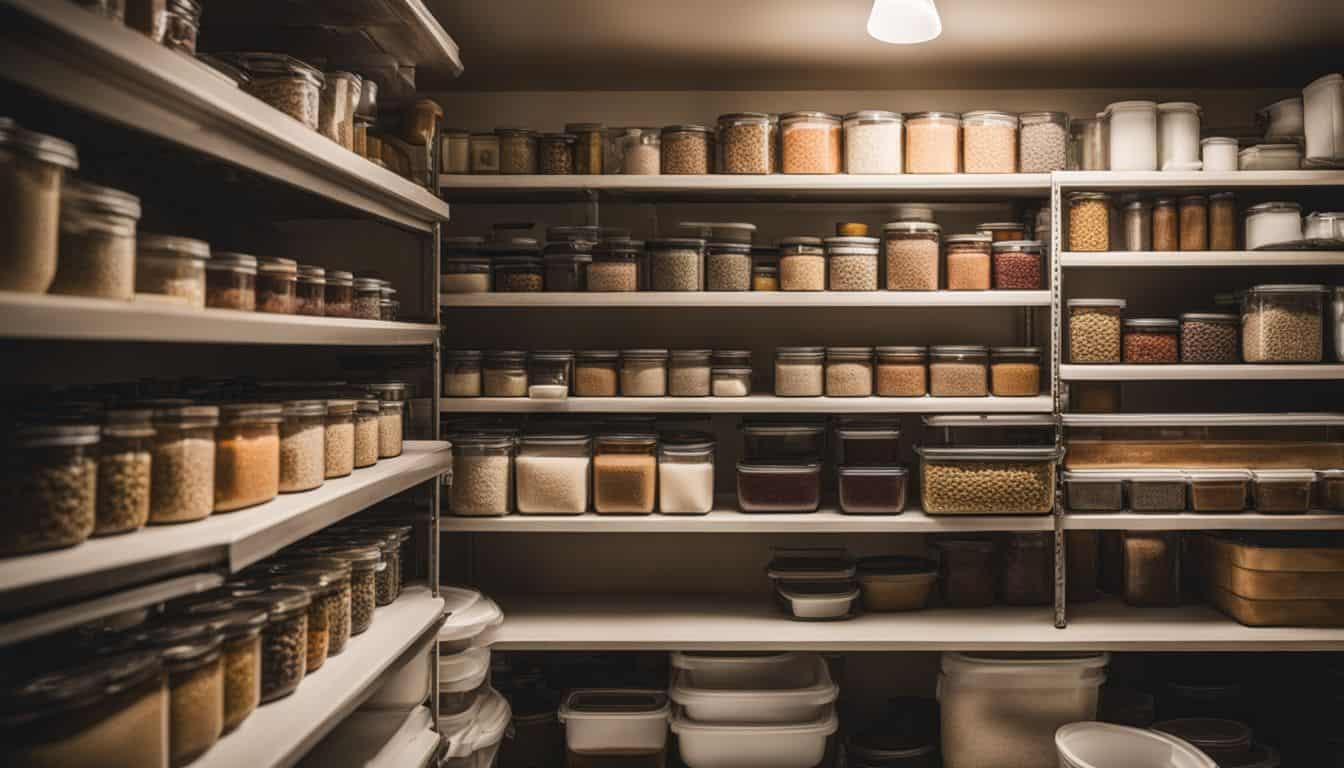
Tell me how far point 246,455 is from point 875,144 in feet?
6.68

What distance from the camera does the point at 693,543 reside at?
10.7 ft

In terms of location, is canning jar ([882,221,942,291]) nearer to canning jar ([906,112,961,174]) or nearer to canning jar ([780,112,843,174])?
canning jar ([906,112,961,174])

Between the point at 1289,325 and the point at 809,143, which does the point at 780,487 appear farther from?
the point at 1289,325

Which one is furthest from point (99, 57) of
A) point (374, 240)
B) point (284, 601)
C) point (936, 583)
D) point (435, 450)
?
point (936, 583)

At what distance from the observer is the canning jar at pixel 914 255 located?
2.75 m

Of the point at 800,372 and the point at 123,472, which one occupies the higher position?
the point at 800,372

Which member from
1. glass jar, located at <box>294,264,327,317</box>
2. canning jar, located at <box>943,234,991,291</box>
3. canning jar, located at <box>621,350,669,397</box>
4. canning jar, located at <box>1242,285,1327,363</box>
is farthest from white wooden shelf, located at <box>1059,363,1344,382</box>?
glass jar, located at <box>294,264,327,317</box>

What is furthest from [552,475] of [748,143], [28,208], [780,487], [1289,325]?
[1289,325]

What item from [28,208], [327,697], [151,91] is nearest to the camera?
[28,208]

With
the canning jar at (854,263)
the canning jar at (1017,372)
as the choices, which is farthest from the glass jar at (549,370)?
the canning jar at (1017,372)

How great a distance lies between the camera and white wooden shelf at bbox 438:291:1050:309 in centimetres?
272

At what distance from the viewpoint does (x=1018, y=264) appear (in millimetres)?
2760

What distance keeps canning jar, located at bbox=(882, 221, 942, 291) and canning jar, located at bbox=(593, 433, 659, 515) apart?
0.94m

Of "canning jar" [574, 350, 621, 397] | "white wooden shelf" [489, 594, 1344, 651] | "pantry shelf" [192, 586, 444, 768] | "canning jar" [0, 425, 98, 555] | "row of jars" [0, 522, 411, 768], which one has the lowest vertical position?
"white wooden shelf" [489, 594, 1344, 651]
